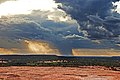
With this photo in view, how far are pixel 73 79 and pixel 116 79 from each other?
11370 millimetres

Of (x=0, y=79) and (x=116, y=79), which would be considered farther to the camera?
(x=116, y=79)

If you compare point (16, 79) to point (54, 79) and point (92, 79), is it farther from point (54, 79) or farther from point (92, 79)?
point (92, 79)

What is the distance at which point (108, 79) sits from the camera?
95.9 metres

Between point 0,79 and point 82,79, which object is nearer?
point 0,79

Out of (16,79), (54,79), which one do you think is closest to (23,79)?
(16,79)

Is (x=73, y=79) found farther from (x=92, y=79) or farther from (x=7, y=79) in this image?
(x=7, y=79)

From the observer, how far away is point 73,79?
308 feet

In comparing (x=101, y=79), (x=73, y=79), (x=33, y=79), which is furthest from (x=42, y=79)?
(x=101, y=79)

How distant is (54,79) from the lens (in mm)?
93062

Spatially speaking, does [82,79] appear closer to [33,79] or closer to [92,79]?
[92,79]

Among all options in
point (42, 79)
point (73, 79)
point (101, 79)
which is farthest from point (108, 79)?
point (42, 79)

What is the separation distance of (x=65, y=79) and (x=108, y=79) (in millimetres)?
11854

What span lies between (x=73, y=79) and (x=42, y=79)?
27.3 feet

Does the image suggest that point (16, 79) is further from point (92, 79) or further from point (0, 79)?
point (92, 79)
